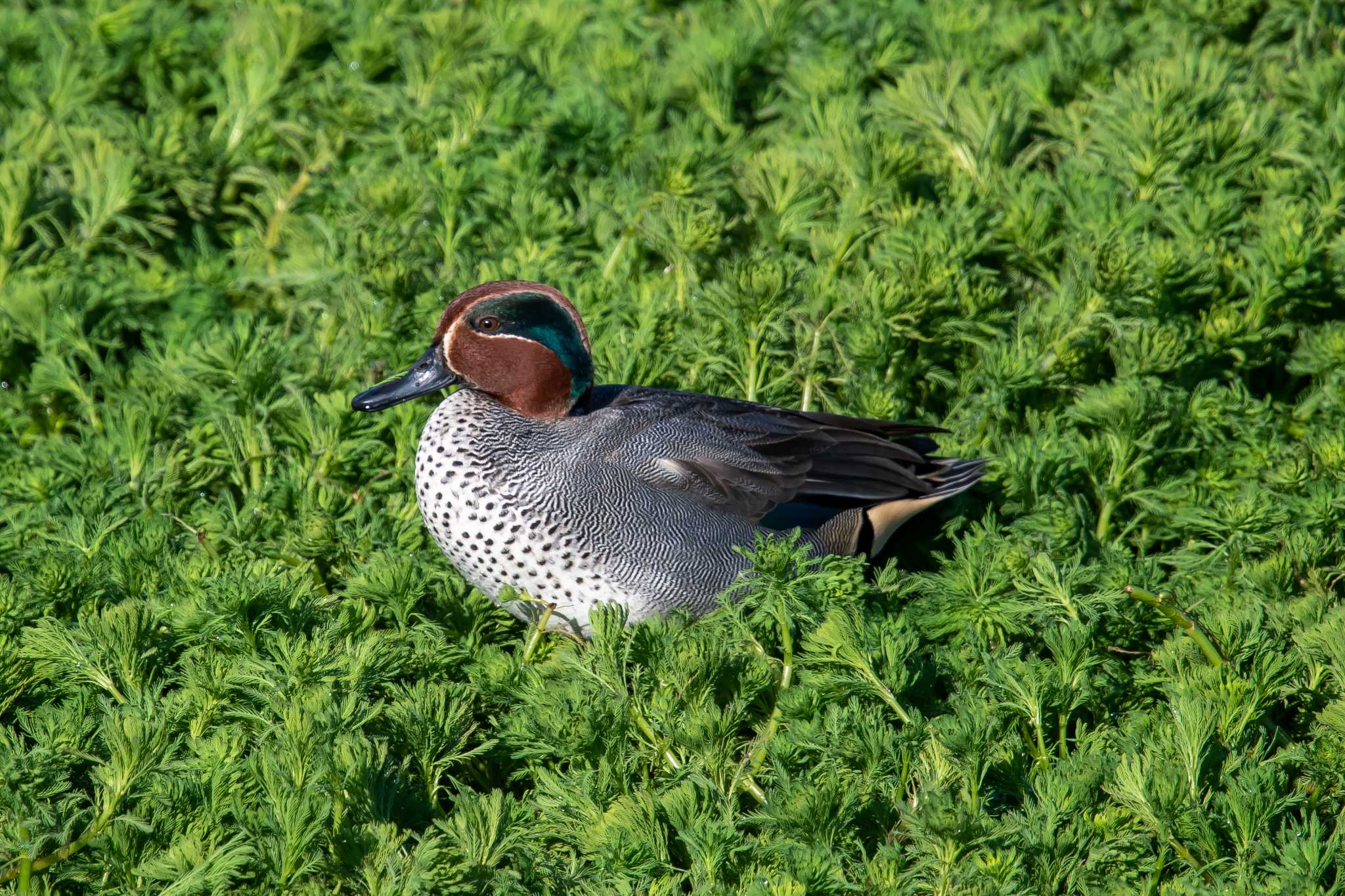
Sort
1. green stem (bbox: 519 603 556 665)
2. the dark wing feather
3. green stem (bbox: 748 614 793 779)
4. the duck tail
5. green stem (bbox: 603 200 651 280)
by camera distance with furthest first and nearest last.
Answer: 1. green stem (bbox: 603 200 651 280)
2. the duck tail
3. the dark wing feather
4. green stem (bbox: 519 603 556 665)
5. green stem (bbox: 748 614 793 779)

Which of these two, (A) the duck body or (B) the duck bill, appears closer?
(A) the duck body

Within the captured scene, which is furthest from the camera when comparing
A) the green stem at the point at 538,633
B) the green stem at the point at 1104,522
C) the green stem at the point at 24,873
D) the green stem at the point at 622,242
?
the green stem at the point at 622,242

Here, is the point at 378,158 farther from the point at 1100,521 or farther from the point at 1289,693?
the point at 1289,693

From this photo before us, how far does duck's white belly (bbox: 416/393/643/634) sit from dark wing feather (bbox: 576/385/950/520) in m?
0.33

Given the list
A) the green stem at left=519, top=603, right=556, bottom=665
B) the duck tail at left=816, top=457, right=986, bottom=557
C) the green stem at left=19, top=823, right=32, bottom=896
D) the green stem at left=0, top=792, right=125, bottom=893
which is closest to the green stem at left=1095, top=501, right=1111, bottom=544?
the duck tail at left=816, top=457, right=986, bottom=557

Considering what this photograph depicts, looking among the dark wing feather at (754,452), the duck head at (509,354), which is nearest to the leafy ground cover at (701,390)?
Answer: the dark wing feather at (754,452)

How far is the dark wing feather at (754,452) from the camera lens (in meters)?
4.20

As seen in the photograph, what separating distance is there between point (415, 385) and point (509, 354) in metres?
0.33

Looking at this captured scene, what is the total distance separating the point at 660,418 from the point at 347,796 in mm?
1680

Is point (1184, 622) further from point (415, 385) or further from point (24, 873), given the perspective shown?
point (24, 873)

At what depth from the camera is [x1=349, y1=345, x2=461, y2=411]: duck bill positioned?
430cm

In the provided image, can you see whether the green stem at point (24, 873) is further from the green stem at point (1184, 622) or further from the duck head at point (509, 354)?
the green stem at point (1184, 622)

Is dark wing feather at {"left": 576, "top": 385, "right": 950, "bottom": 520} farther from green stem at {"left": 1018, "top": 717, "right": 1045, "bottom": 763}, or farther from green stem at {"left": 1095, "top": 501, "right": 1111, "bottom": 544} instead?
green stem at {"left": 1018, "top": 717, "right": 1045, "bottom": 763}

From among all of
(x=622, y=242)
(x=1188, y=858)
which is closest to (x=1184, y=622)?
(x=1188, y=858)
